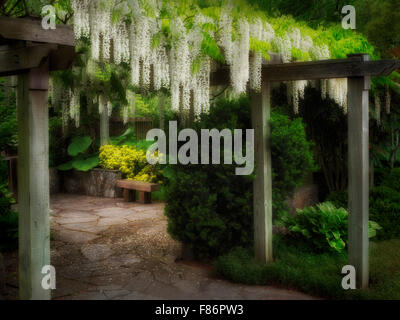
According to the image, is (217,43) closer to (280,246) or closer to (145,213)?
(280,246)

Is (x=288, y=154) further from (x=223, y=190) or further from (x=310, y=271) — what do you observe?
(x=310, y=271)

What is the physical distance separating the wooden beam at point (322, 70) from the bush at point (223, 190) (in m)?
0.54

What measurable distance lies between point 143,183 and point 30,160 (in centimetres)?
579

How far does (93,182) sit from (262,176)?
233 inches

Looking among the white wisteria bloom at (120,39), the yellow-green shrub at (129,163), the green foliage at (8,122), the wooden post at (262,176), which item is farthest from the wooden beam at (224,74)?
the yellow-green shrub at (129,163)

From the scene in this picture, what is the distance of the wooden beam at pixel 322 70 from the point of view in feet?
13.0

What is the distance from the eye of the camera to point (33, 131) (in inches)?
115

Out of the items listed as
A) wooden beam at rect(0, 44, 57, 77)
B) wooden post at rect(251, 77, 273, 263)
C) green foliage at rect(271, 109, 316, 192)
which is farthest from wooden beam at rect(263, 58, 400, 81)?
wooden beam at rect(0, 44, 57, 77)

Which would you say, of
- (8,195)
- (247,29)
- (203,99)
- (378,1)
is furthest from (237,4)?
(378,1)

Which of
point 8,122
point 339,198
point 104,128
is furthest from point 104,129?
point 339,198

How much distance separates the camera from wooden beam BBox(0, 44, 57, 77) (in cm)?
286

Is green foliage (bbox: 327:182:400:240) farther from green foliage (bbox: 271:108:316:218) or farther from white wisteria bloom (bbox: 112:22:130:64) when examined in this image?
white wisteria bloom (bbox: 112:22:130:64)

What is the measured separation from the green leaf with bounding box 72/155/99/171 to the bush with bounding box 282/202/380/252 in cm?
550

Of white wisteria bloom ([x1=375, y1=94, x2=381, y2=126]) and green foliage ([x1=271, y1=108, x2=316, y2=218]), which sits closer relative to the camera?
green foliage ([x1=271, y1=108, x2=316, y2=218])
